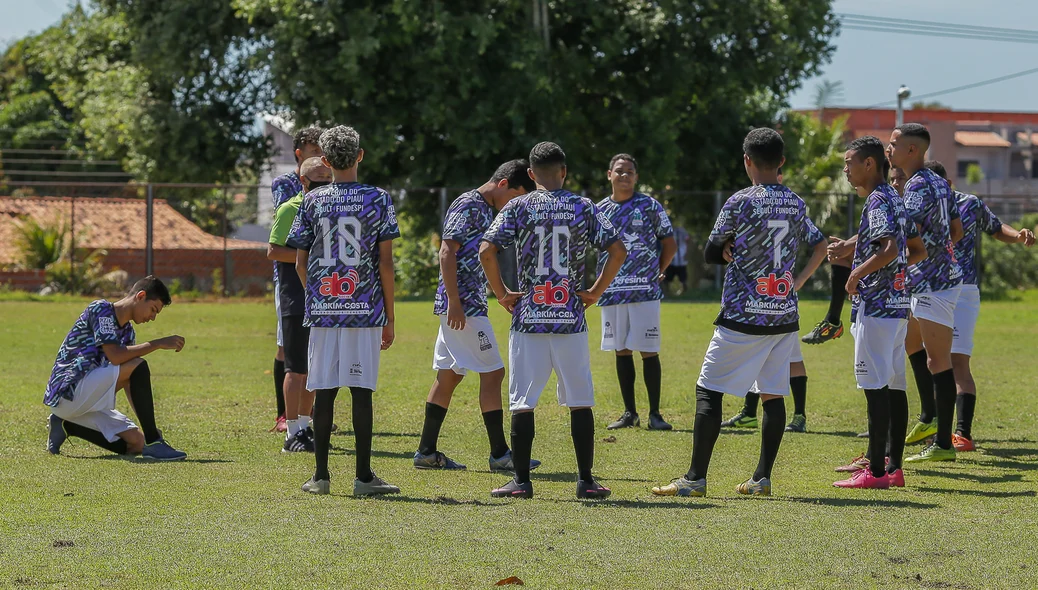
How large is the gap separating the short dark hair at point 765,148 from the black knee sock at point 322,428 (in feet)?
9.21

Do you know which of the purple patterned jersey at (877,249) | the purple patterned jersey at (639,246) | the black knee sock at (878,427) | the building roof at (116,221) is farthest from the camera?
the building roof at (116,221)

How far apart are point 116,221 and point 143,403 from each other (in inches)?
1039

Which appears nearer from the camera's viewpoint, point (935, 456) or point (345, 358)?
point (345, 358)

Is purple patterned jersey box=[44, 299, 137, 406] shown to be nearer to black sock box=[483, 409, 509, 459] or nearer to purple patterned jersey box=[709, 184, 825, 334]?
black sock box=[483, 409, 509, 459]

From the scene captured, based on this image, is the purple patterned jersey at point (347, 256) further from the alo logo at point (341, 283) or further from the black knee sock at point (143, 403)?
the black knee sock at point (143, 403)

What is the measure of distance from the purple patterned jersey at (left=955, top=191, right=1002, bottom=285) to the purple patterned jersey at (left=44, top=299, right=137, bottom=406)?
20.0 feet

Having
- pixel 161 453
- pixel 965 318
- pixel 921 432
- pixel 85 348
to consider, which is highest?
pixel 965 318

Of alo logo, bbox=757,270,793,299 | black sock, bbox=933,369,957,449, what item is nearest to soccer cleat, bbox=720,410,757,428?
black sock, bbox=933,369,957,449

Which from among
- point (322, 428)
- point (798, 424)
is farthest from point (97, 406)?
point (798, 424)

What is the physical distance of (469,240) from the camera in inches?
327

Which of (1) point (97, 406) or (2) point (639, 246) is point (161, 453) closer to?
(1) point (97, 406)

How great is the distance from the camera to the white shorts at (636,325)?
35.6 feet

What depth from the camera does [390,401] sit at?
12.3 m

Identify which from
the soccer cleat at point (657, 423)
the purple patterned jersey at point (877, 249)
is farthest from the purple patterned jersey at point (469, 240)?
the soccer cleat at point (657, 423)
